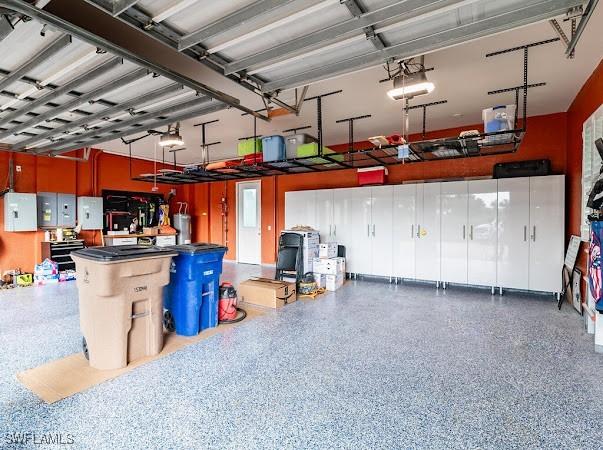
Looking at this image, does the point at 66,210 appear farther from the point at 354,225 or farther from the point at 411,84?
the point at 411,84

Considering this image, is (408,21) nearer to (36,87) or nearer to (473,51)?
(473,51)

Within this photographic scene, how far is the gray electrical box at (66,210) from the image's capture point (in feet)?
21.3

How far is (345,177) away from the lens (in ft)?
23.3

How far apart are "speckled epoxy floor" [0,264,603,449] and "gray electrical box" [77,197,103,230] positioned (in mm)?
3337

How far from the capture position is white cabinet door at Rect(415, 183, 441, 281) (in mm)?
5668

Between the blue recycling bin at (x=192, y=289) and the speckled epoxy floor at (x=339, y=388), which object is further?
the blue recycling bin at (x=192, y=289)

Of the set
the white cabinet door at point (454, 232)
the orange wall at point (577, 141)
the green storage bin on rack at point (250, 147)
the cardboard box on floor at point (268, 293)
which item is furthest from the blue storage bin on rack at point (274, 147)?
the orange wall at point (577, 141)

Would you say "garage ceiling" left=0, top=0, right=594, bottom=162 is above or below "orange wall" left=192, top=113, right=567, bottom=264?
above

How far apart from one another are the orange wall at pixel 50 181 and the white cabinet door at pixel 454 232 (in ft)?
24.7

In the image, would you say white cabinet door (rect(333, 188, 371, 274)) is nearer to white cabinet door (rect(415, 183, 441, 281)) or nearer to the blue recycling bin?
white cabinet door (rect(415, 183, 441, 281))

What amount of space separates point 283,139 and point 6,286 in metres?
5.72

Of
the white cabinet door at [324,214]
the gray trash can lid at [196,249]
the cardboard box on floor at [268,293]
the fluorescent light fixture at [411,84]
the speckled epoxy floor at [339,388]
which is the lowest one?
the speckled epoxy floor at [339,388]

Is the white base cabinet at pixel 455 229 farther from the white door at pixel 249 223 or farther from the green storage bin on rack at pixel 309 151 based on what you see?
the white door at pixel 249 223

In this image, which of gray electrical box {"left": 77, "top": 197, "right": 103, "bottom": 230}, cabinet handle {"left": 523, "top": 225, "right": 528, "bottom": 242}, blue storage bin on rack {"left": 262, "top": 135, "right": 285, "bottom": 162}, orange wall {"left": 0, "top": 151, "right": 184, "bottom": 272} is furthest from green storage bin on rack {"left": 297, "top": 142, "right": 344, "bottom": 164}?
orange wall {"left": 0, "top": 151, "right": 184, "bottom": 272}
